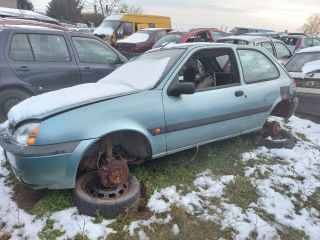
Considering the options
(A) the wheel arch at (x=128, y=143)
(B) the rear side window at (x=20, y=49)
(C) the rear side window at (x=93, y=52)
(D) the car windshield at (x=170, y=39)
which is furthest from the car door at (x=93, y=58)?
(D) the car windshield at (x=170, y=39)

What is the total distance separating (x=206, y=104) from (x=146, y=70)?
2.89ft

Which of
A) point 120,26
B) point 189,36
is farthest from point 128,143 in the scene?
point 120,26

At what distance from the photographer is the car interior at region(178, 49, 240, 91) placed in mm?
5254

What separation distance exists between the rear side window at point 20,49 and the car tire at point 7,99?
577 mm

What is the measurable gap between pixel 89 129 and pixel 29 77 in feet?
10.6

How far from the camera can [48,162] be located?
3418 millimetres

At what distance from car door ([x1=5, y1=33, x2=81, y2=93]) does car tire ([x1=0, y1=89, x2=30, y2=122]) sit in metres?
0.26

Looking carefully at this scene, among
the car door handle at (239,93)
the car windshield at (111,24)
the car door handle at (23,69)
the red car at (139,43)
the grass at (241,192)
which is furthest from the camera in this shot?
the car windshield at (111,24)

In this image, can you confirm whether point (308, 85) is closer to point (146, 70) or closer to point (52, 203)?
point (146, 70)

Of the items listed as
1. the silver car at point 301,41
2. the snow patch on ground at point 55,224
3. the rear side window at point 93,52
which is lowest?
the silver car at point 301,41

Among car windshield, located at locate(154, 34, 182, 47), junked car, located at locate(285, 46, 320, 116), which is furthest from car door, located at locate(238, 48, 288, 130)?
car windshield, located at locate(154, 34, 182, 47)

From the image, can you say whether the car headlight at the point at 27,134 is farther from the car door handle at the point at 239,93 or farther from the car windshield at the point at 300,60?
the car windshield at the point at 300,60

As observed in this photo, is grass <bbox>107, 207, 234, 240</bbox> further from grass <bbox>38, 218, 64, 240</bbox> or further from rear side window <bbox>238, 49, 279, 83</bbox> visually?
rear side window <bbox>238, 49, 279, 83</bbox>

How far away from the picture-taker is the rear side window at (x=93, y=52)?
7034 mm
